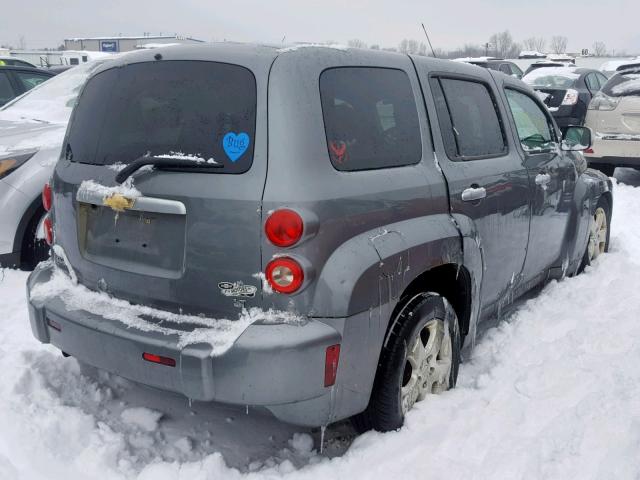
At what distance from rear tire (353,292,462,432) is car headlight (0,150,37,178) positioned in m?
3.40

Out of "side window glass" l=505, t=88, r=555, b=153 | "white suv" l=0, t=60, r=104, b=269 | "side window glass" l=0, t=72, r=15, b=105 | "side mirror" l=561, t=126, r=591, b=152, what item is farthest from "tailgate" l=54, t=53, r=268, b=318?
"side window glass" l=0, t=72, r=15, b=105

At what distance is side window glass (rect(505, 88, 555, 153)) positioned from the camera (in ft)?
13.8

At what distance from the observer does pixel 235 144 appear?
251 cm

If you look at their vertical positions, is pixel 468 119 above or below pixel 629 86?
above

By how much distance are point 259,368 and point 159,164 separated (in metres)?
0.92

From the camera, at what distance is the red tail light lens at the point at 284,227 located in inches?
93.8

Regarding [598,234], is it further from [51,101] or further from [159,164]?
[51,101]

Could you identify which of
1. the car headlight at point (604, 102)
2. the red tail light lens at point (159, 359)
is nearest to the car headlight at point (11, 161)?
the red tail light lens at point (159, 359)

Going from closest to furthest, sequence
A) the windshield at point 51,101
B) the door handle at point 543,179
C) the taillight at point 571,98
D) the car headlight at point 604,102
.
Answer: the door handle at point 543,179 → the windshield at point 51,101 → the car headlight at point 604,102 → the taillight at point 571,98

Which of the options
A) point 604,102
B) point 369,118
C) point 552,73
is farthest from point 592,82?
point 369,118

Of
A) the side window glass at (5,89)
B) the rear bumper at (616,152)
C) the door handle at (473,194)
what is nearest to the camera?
the door handle at (473,194)

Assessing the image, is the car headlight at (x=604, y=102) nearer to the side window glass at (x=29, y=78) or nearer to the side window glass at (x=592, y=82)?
the side window glass at (x=592, y=82)

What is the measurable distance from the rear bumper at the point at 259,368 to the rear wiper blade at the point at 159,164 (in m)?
0.63

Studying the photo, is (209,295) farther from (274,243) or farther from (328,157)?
(328,157)
